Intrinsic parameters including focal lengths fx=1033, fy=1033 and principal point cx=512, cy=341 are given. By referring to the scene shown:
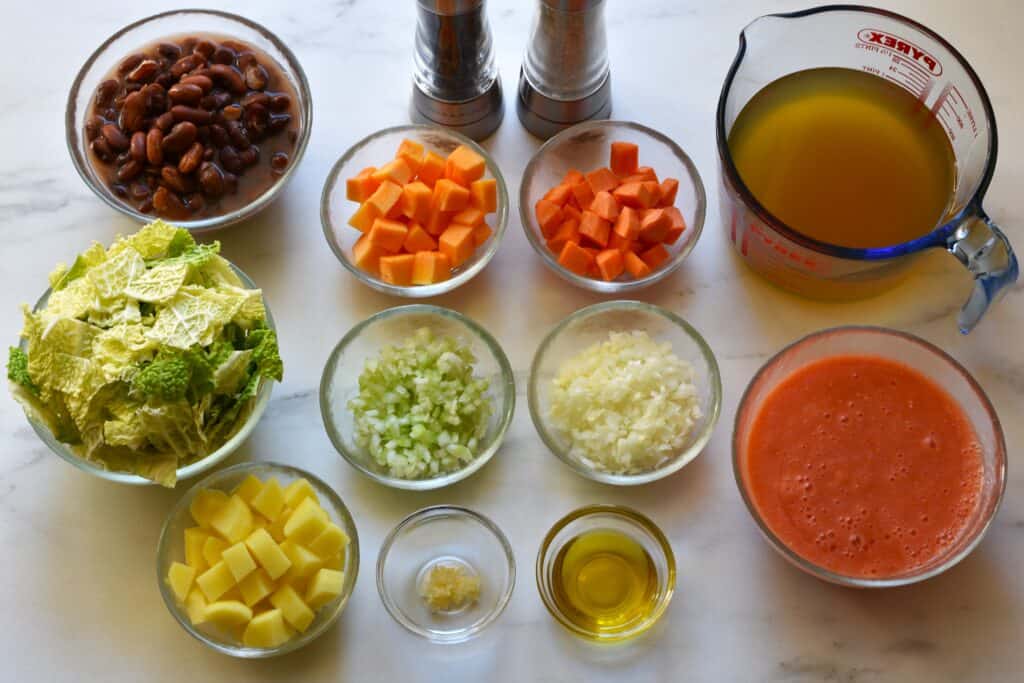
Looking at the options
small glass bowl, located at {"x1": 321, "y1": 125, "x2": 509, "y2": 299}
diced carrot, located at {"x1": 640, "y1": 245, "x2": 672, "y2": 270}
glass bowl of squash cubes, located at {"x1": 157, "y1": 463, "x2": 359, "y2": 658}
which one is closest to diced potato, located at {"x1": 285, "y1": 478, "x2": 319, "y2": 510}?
glass bowl of squash cubes, located at {"x1": 157, "y1": 463, "x2": 359, "y2": 658}

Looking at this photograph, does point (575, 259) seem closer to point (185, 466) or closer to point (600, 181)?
point (600, 181)

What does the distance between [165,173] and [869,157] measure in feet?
4.03

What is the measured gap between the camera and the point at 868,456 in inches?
66.5

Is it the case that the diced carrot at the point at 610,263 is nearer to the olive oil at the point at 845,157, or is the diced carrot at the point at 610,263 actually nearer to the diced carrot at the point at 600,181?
the diced carrot at the point at 600,181

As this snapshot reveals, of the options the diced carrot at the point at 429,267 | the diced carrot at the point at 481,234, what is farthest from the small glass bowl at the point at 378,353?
the diced carrot at the point at 481,234

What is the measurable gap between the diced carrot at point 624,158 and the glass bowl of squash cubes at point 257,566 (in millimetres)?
772

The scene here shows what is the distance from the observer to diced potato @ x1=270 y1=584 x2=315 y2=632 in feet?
5.31

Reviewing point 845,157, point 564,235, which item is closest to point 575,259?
point 564,235

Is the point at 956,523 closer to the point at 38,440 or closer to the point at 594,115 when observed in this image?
the point at 594,115

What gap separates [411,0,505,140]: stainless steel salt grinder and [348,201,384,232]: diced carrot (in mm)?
234

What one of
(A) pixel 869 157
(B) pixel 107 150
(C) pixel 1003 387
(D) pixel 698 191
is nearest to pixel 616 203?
(D) pixel 698 191

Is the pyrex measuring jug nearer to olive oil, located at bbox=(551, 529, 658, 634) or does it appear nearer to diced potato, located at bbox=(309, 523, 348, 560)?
olive oil, located at bbox=(551, 529, 658, 634)

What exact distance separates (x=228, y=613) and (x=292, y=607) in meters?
0.10

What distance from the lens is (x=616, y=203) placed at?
6.00ft
